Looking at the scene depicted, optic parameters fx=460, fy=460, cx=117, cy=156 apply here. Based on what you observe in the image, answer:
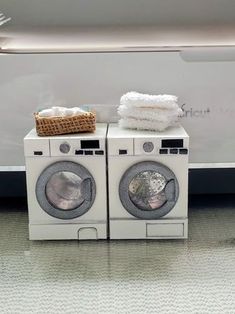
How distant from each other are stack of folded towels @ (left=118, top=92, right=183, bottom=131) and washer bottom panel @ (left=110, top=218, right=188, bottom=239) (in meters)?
0.56

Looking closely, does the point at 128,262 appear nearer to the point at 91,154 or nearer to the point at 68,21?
the point at 91,154

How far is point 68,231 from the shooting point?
2.70 meters

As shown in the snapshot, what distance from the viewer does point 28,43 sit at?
3.06 metres

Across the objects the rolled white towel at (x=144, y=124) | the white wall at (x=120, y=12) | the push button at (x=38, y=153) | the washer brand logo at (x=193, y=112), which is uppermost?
the white wall at (x=120, y=12)

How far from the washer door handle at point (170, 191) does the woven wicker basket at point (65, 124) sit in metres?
0.56

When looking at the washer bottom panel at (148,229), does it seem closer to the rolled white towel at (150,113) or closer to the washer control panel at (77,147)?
the washer control panel at (77,147)

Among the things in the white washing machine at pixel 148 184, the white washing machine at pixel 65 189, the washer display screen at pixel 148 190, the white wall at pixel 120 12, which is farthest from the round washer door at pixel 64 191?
the white wall at pixel 120 12

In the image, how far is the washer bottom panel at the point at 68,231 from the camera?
270 centimetres

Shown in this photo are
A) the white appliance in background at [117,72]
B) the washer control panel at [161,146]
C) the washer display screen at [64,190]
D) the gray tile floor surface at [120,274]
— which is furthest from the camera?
the white appliance in background at [117,72]

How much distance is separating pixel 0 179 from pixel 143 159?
1.21 meters

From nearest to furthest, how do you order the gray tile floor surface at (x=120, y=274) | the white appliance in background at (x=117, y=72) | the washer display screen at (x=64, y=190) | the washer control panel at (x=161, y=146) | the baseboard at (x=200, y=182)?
the gray tile floor surface at (x=120, y=274) → the washer control panel at (x=161, y=146) → the washer display screen at (x=64, y=190) → the white appliance in background at (x=117, y=72) → the baseboard at (x=200, y=182)

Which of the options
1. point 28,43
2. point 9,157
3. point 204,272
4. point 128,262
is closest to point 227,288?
point 204,272

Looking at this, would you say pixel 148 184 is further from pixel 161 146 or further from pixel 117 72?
pixel 117 72

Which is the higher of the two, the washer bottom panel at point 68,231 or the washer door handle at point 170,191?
the washer door handle at point 170,191
